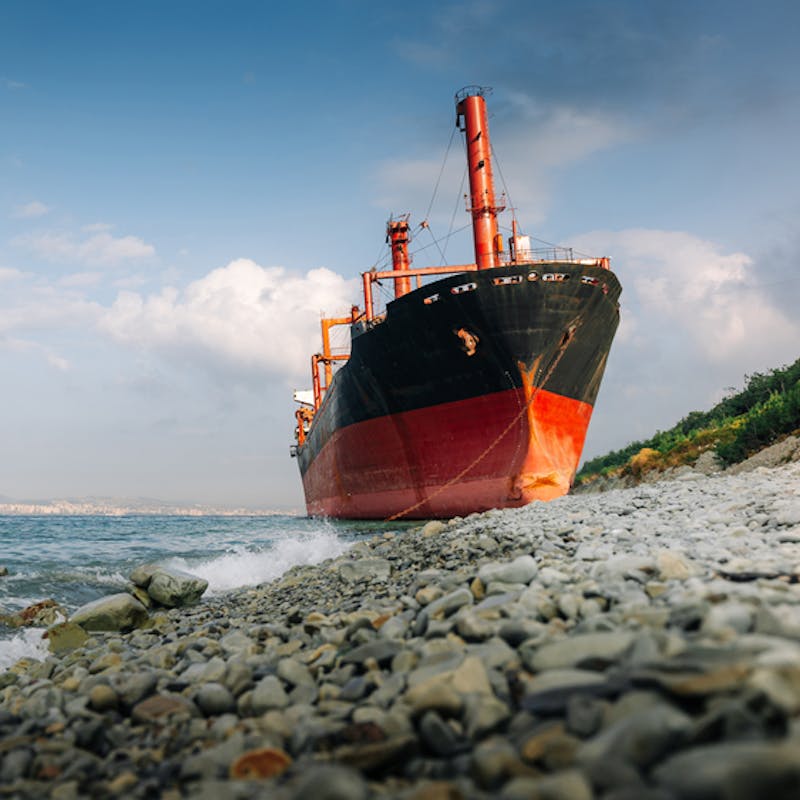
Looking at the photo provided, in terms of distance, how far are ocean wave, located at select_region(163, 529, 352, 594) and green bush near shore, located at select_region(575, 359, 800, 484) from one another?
9.67m

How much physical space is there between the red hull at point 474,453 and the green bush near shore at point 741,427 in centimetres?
275

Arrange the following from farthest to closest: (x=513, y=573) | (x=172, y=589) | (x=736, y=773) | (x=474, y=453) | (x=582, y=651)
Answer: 1. (x=474, y=453)
2. (x=172, y=589)
3. (x=513, y=573)
4. (x=582, y=651)
5. (x=736, y=773)

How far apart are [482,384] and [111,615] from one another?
1174 centimetres

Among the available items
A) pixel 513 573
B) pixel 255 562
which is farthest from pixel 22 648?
pixel 255 562

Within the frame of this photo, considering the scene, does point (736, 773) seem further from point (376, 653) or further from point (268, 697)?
point (268, 697)

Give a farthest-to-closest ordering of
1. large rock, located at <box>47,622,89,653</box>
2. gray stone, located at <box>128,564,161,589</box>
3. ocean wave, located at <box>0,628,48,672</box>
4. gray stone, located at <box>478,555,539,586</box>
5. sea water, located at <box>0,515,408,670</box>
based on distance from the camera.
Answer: sea water, located at <box>0,515,408,670</box>
gray stone, located at <box>128,564,161,589</box>
large rock, located at <box>47,622,89,653</box>
ocean wave, located at <box>0,628,48,672</box>
gray stone, located at <box>478,555,539,586</box>

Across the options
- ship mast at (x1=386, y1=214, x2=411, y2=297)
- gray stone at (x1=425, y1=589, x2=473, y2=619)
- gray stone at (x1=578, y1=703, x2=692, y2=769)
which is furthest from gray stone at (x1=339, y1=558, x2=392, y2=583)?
ship mast at (x1=386, y1=214, x2=411, y2=297)

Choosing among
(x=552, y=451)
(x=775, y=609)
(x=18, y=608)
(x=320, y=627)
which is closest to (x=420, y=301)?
(x=552, y=451)

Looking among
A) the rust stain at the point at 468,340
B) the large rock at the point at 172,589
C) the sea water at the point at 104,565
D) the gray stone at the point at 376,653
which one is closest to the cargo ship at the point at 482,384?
the rust stain at the point at 468,340

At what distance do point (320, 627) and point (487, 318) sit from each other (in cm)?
1309

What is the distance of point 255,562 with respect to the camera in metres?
11.9

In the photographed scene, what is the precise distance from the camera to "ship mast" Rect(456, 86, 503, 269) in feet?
71.8

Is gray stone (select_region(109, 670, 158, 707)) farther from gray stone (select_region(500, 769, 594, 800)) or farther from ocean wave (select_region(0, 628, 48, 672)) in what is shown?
ocean wave (select_region(0, 628, 48, 672))

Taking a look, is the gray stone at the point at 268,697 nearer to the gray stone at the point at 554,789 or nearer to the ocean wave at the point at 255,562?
the gray stone at the point at 554,789
